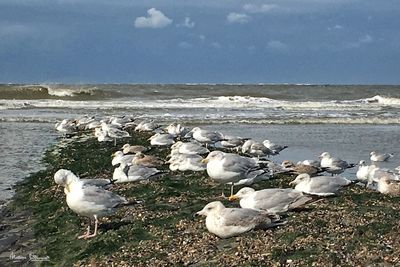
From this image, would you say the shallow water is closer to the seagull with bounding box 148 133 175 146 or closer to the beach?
the beach

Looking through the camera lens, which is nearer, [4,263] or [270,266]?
[270,266]

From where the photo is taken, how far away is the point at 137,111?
4072cm

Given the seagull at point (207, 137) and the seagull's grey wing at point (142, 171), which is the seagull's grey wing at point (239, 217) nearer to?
the seagull's grey wing at point (142, 171)

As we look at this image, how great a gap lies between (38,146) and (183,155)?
827cm

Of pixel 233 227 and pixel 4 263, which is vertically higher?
pixel 233 227

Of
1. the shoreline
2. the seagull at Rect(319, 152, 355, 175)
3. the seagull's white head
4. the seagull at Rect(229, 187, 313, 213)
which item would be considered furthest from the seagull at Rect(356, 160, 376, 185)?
the seagull's white head

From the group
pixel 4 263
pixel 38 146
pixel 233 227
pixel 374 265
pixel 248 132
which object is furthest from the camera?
pixel 248 132

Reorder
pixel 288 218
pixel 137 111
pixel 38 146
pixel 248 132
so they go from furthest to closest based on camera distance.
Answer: pixel 137 111, pixel 248 132, pixel 38 146, pixel 288 218

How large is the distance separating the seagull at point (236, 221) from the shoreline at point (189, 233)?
0.21m

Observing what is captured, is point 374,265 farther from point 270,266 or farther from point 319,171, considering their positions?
point 319,171

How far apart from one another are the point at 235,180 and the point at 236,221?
3360 mm

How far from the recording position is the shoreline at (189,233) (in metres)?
7.00

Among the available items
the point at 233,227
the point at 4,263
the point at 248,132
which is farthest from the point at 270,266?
the point at 248,132

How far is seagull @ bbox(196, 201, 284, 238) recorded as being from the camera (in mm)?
7215
